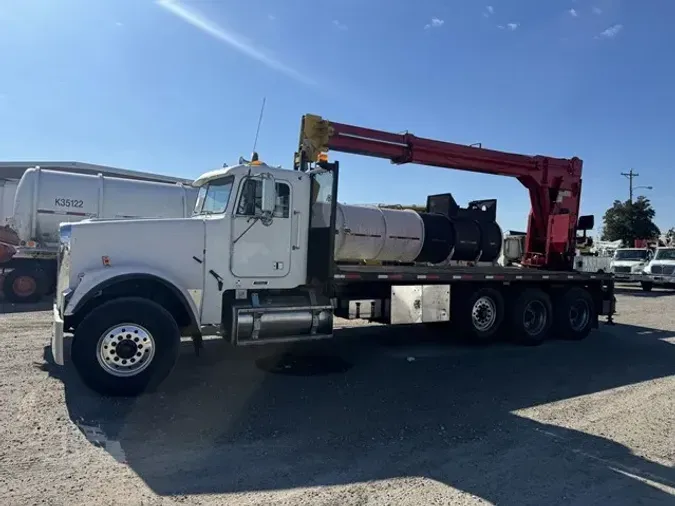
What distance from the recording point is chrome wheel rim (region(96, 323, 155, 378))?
609 cm

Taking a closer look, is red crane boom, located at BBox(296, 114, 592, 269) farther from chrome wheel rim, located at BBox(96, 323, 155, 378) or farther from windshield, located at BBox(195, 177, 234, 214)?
chrome wheel rim, located at BBox(96, 323, 155, 378)

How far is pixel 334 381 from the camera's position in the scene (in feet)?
23.5

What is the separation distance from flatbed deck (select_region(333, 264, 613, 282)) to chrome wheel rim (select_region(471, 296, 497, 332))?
0.50 meters

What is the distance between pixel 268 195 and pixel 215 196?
874mm

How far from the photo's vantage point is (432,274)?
9336 millimetres

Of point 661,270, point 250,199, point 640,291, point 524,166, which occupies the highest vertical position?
point 524,166

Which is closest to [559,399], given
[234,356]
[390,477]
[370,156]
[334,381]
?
[334,381]

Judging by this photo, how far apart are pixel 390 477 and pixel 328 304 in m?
3.69

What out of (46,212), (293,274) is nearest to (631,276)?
(293,274)

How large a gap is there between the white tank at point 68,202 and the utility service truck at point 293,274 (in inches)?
285

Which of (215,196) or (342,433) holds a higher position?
(215,196)

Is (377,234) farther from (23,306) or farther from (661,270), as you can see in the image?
(661,270)

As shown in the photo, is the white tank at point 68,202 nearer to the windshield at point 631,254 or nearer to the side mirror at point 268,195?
the side mirror at point 268,195

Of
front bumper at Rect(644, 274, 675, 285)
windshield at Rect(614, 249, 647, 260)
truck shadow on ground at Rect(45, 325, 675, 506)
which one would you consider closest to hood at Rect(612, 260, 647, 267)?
windshield at Rect(614, 249, 647, 260)
